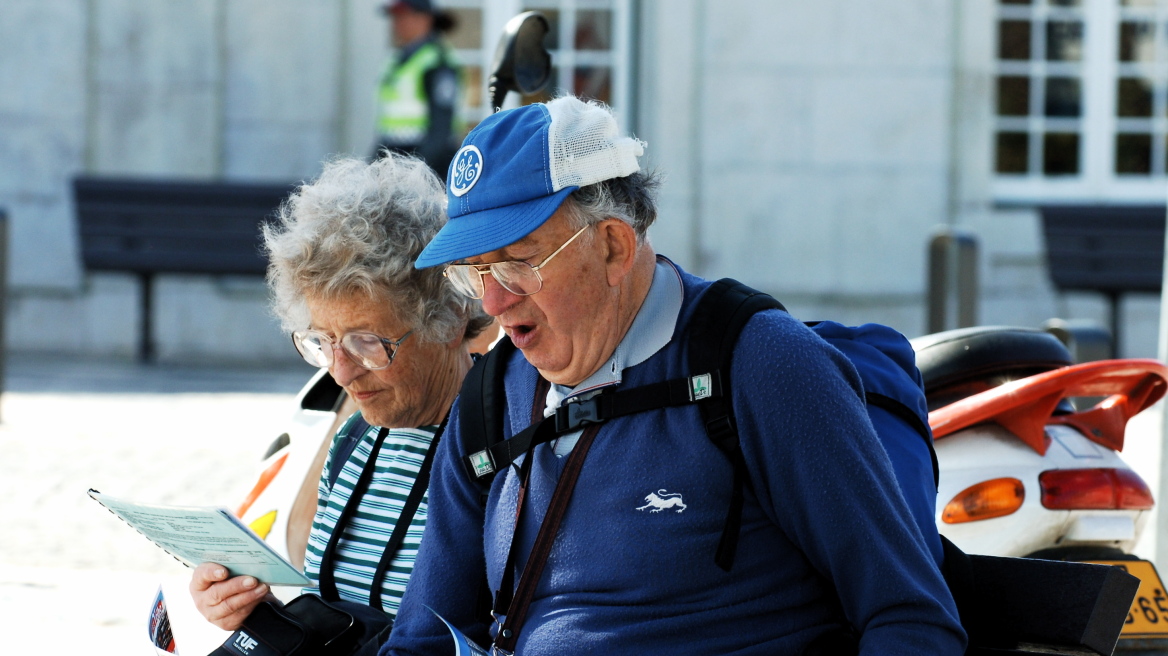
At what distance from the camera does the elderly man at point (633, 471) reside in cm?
197

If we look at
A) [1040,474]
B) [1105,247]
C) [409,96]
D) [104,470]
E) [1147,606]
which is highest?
[409,96]

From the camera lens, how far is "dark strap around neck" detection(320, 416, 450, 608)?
2699mm

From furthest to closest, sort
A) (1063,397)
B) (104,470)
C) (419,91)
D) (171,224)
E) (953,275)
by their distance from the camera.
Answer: (171,224) < (419,91) < (953,275) < (104,470) < (1063,397)

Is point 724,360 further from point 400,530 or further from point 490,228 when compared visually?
point 400,530

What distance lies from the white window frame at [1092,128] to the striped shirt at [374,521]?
9.12 metres

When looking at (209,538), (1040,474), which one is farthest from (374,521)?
(1040,474)

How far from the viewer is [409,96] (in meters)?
9.62

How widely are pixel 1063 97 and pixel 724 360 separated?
10183 mm

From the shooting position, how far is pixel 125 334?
11.0 meters

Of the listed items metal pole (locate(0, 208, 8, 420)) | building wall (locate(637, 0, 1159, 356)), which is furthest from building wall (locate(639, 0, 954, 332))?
metal pole (locate(0, 208, 8, 420))

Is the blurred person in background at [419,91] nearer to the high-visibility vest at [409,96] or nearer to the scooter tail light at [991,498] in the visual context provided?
the high-visibility vest at [409,96]

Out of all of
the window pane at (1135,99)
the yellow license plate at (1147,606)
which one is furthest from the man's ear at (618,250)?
the window pane at (1135,99)

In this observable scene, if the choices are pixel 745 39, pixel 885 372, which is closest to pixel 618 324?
pixel 885 372

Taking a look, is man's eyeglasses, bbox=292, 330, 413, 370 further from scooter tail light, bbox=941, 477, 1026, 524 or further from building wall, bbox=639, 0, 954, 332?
building wall, bbox=639, 0, 954, 332
